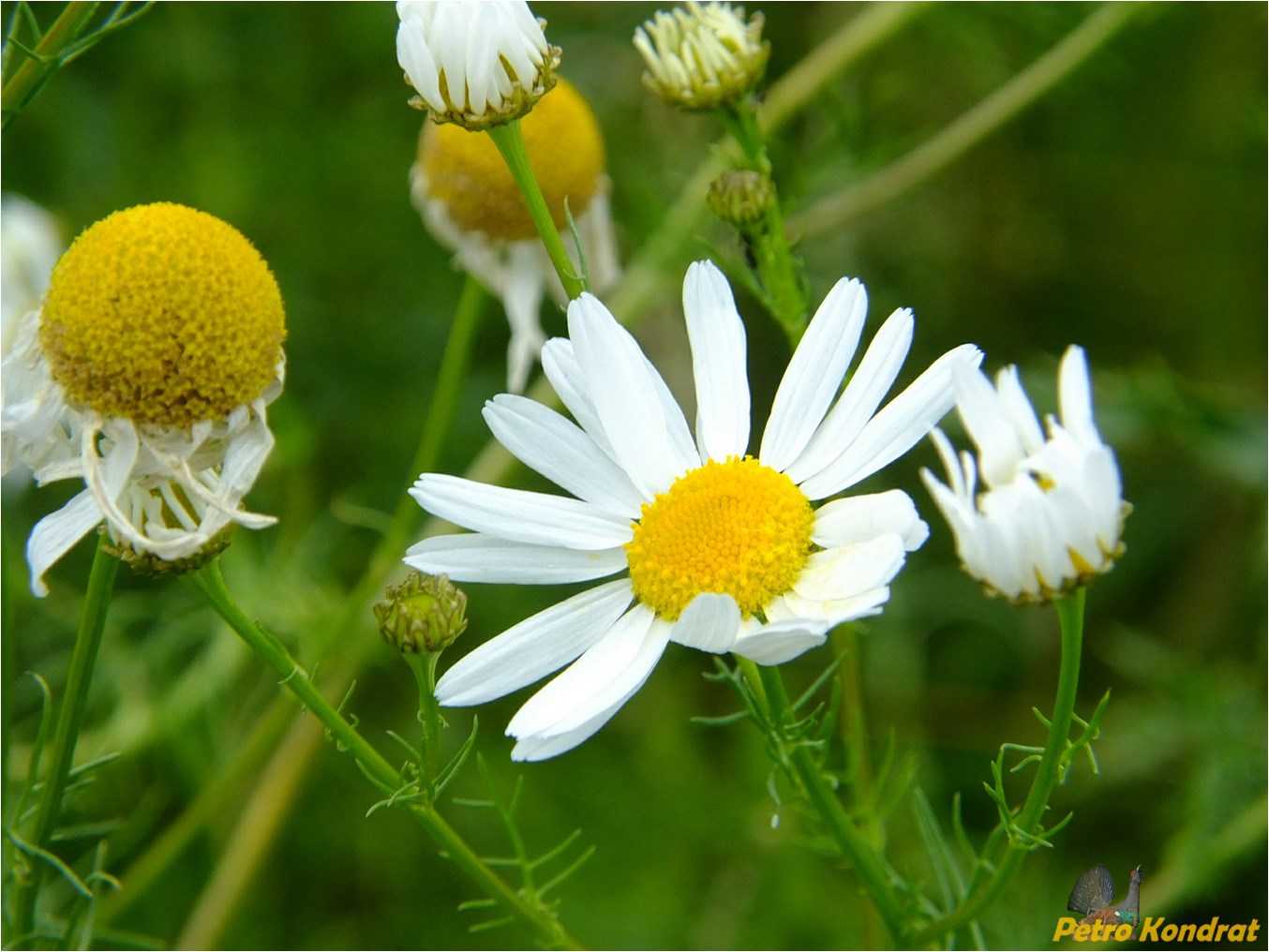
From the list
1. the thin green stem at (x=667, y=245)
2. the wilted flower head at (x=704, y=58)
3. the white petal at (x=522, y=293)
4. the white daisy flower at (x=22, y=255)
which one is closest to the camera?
the wilted flower head at (x=704, y=58)

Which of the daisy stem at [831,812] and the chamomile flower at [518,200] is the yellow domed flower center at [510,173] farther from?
the daisy stem at [831,812]

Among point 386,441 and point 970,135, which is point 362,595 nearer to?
point 386,441

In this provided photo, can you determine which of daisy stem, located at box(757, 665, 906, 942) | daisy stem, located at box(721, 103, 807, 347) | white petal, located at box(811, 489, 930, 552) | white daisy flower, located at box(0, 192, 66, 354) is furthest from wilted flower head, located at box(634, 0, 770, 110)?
white daisy flower, located at box(0, 192, 66, 354)

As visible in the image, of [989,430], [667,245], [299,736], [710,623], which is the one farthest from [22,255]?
[989,430]

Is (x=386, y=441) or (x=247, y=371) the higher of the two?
(x=247, y=371)

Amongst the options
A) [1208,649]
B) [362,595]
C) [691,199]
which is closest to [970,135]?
[691,199]

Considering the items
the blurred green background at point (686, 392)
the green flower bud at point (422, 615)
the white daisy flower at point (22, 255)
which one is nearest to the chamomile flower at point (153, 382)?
the green flower bud at point (422, 615)
